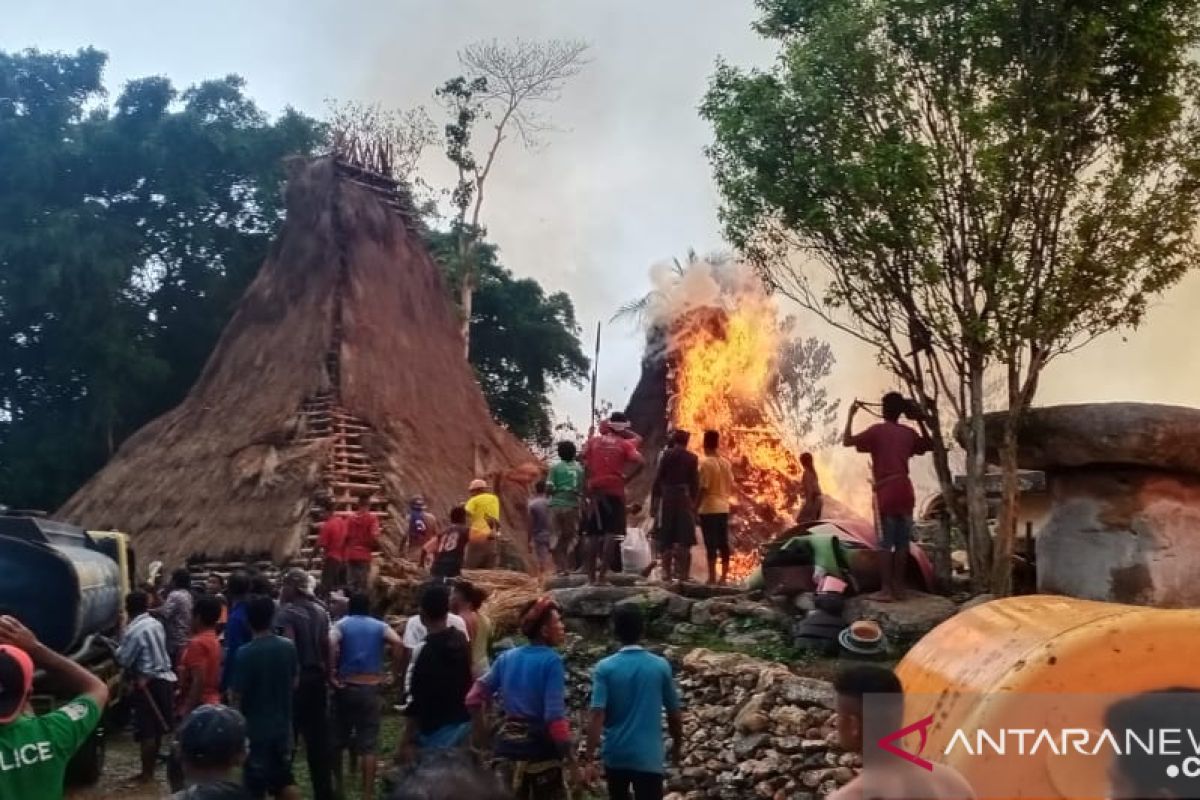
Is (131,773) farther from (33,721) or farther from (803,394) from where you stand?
(803,394)

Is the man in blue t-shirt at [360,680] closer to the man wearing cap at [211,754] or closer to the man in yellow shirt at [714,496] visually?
the man wearing cap at [211,754]

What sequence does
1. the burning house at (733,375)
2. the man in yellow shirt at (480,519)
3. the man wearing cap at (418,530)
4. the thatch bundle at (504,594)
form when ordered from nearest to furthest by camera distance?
1. the thatch bundle at (504,594)
2. the man in yellow shirt at (480,519)
3. the man wearing cap at (418,530)
4. the burning house at (733,375)

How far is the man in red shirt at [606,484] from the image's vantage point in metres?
12.0

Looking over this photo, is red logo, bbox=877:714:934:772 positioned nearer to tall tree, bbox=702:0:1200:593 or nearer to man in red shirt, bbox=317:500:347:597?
tall tree, bbox=702:0:1200:593

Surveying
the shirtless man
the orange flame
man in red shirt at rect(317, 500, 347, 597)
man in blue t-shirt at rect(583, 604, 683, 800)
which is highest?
the orange flame

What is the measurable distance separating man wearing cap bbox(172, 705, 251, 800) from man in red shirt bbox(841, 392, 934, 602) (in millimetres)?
7596

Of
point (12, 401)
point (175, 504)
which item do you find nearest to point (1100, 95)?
point (175, 504)

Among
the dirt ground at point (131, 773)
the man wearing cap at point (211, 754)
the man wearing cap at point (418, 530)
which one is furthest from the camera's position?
the man wearing cap at point (418, 530)

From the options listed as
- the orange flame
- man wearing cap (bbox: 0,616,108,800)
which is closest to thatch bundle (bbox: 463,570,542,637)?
man wearing cap (bbox: 0,616,108,800)

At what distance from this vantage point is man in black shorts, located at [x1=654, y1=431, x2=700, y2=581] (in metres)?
12.6

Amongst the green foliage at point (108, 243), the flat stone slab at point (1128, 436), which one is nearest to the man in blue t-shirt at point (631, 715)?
the flat stone slab at point (1128, 436)

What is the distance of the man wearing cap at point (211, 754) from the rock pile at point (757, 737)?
4.79 m

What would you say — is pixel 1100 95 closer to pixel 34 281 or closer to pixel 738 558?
pixel 738 558

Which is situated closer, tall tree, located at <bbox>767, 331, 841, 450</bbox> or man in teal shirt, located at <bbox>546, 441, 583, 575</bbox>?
man in teal shirt, located at <bbox>546, 441, 583, 575</bbox>
